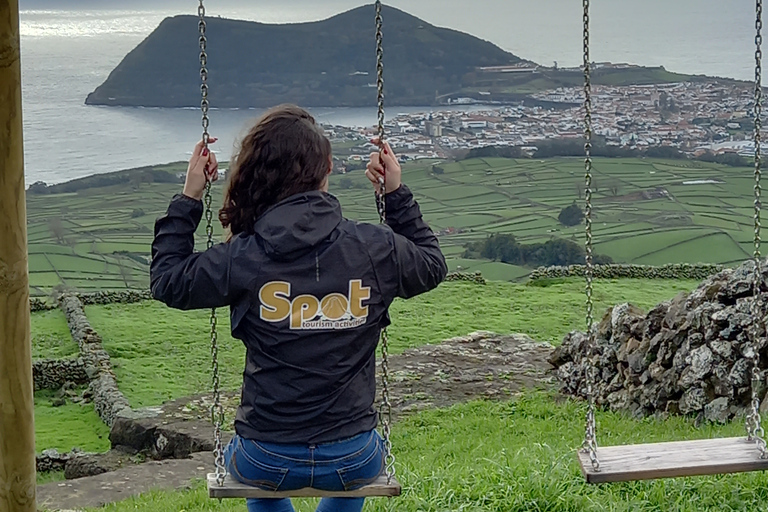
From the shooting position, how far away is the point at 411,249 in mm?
2861

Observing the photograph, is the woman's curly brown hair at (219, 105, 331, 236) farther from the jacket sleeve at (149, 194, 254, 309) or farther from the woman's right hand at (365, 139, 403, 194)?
the woman's right hand at (365, 139, 403, 194)

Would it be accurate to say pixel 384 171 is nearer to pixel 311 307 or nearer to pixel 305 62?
pixel 311 307

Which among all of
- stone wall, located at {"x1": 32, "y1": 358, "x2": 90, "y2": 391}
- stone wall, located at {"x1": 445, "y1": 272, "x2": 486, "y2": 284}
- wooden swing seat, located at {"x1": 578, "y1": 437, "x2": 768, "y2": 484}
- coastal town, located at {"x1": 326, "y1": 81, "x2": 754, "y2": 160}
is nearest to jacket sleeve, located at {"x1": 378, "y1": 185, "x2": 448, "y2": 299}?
wooden swing seat, located at {"x1": 578, "y1": 437, "x2": 768, "y2": 484}

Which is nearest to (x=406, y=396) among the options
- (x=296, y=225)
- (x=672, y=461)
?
(x=672, y=461)

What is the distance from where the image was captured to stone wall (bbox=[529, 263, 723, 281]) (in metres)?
30.2

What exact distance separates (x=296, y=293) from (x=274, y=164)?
0.40m

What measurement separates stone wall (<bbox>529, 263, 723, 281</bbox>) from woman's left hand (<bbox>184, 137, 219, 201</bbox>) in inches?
1086

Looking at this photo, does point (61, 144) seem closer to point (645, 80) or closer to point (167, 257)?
point (645, 80)

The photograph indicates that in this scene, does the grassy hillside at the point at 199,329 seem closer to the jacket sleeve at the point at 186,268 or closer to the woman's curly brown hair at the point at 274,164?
the jacket sleeve at the point at 186,268

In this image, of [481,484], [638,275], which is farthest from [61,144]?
[481,484]

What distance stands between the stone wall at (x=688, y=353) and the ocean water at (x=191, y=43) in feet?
148

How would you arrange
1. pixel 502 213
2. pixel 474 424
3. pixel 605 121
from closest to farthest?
pixel 474 424 < pixel 502 213 < pixel 605 121

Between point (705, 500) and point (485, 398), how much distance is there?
8.85 metres

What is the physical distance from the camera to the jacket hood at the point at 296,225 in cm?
265
